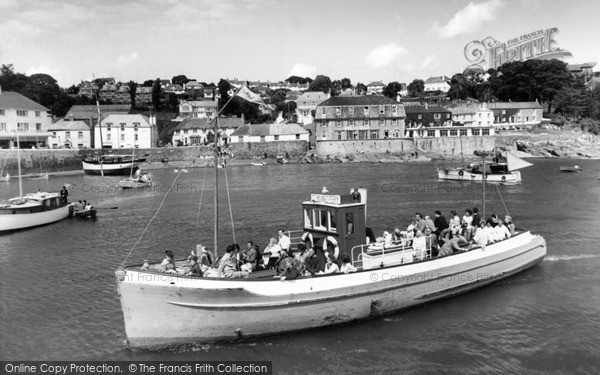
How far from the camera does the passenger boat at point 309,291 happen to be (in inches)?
546

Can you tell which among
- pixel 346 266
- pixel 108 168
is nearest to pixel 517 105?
pixel 108 168

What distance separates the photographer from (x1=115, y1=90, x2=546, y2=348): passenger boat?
45.5 feet

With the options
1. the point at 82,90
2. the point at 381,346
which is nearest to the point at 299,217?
the point at 381,346

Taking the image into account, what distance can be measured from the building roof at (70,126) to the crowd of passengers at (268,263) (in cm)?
9246

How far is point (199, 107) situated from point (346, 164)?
195 ft

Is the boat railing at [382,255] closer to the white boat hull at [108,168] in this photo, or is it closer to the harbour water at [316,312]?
the harbour water at [316,312]

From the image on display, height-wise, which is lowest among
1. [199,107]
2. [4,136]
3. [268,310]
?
[268,310]

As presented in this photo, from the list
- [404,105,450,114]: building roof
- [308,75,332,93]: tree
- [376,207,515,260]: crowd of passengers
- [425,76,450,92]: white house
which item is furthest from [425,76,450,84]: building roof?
[376,207,515,260]: crowd of passengers

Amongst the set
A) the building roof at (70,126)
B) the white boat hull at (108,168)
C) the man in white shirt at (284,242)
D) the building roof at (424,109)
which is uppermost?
the building roof at (424,109)

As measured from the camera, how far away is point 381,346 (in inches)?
590

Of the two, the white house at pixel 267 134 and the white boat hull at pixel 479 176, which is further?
the white house at pixel 267 134

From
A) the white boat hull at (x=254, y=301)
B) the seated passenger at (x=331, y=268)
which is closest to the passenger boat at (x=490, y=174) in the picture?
the white boat hull at (x=254, y=301)

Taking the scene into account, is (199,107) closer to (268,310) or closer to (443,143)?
(443,143)

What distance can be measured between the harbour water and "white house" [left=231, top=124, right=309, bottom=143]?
6119 cm
